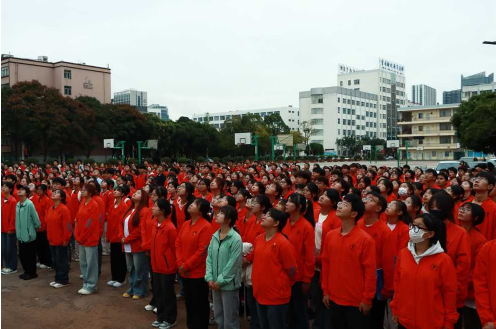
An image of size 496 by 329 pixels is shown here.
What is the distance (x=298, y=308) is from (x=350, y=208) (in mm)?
1371

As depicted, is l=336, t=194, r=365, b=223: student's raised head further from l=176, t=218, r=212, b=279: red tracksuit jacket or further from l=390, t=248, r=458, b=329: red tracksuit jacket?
l=176, t=218, r=212, b=279: red tracksuit jacket

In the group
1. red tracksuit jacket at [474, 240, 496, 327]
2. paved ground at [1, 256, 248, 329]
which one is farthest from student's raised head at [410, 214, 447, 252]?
paved ground at [1, 256, 248, 329]

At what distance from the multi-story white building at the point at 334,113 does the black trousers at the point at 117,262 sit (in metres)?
75.3

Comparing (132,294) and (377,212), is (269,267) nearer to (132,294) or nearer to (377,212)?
(377,212)

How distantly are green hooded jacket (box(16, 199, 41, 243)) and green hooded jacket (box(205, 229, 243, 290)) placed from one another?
14.4 ft

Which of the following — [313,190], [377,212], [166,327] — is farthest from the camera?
[313,190]

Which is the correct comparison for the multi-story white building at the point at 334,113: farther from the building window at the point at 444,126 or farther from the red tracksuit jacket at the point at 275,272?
the red tracksuit jacket at the point at 275,272

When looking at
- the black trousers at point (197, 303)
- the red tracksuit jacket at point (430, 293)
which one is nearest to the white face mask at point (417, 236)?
the red tracksuit jacket at point (430, 293)

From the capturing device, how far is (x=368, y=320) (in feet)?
12.8

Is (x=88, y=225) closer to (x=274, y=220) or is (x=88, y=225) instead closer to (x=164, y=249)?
(x=164, y=249)

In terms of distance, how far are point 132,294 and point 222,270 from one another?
258 centimetres

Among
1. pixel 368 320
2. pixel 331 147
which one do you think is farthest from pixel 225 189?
pixel 331 147

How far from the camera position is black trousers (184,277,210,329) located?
5084 mm

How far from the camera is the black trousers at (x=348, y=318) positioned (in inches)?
152
